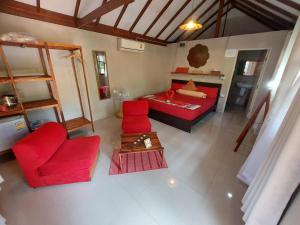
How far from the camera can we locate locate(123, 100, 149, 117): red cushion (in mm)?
3166

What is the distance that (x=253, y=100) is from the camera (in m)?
4.26

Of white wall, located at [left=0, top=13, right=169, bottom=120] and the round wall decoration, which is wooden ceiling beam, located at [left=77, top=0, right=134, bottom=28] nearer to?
white wall, located at [left=0, top=13, right=169, bottom=120]

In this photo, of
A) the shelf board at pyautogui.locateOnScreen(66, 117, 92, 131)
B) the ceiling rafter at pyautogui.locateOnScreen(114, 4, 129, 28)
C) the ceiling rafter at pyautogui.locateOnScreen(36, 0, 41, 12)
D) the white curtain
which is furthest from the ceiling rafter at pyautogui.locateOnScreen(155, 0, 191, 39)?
the shelf board at pyautogui.locateOnScreen(66, 117, 92, 131)

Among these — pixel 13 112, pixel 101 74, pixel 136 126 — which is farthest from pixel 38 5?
pixel 136 126

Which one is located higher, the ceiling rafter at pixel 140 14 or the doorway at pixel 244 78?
the ceiling rafter at pixel 140 14

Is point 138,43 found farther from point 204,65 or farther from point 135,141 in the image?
point 135,141

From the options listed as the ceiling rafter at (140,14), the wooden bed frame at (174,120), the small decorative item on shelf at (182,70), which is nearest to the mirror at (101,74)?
the ceiling rafter at (140,14)

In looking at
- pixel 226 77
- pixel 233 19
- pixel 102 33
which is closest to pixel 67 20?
pixel 102 33

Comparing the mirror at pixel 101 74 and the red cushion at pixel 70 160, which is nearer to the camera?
the red cushion at pixel 70 160

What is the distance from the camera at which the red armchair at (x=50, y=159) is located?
161 centimetres

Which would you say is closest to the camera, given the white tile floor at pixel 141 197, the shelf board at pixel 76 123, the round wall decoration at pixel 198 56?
the white tile floor at pixel 141 197

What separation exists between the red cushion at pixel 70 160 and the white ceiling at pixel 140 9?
2657 millimetres

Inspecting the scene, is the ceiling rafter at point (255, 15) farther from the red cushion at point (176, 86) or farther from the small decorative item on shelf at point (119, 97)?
the small decorative item on shelf at point (119, 97)

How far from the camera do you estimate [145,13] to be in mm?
3551
